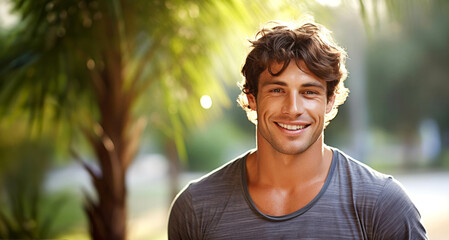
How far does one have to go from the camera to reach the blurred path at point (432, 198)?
517 centimetres

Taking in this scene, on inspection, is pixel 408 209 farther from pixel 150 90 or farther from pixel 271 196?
pixel 150 90

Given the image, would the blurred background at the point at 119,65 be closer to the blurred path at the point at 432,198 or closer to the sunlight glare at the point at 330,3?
the sunlight glare at the point at 330,3

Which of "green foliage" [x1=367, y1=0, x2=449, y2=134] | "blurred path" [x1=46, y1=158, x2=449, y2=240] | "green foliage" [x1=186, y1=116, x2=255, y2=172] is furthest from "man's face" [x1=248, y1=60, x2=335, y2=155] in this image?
"green foliage" [x1=186, y1=116, x2=255, y2=172]

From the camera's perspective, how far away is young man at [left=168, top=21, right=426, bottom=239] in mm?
1159

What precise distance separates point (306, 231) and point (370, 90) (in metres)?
10.9

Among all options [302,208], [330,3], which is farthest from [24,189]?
[302,208]

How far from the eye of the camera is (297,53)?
47.1 inches

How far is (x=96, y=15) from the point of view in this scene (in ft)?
6.33

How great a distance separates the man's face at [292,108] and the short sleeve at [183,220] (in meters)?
0.25

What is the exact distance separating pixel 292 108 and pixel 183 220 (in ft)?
1.24

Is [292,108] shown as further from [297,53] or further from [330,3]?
[330,3]

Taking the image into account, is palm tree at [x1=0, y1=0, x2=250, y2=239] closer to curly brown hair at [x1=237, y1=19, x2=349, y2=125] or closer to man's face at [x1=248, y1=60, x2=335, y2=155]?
curly brown hair at [x1=237, y1=19, x2=349, y2=125]

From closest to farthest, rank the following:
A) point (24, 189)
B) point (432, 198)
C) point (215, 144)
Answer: point (24, 189)
point (432, 198)
point (215, 144)

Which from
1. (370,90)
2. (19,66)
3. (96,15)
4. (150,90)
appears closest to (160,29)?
(96,15)
